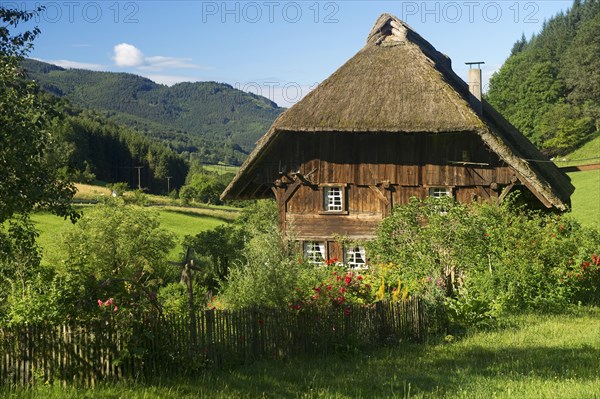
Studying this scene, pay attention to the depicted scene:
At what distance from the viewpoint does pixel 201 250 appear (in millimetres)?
32719

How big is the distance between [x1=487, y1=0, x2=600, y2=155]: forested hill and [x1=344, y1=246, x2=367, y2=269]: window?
54855 millimetres

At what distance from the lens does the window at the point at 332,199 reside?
20969mm

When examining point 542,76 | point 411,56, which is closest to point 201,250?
point 411,56

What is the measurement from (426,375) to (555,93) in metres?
76.2

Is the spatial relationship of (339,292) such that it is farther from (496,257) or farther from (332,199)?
(332,199)

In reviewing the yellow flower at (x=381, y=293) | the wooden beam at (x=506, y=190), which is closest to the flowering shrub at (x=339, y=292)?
the yellow flower at (x=381, y=293)

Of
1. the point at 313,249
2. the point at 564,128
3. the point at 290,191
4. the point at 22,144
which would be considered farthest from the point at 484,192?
the point at 564,128

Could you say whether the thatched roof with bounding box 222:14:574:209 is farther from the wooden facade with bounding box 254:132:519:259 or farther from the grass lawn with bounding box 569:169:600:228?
the grass lawn with bounding box 569:169:600:228

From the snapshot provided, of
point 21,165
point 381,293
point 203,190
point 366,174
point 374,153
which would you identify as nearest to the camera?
point 21,165

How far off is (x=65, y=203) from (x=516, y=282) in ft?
32.8

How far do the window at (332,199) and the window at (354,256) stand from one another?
1.43 m

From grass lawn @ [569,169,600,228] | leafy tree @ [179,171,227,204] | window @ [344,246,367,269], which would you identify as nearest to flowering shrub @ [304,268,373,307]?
window @ [344,246,367,269]

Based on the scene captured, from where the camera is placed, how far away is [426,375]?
8742 millimetres

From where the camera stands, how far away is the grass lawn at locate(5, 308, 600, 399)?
301 inches
